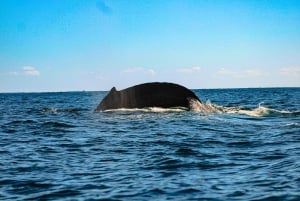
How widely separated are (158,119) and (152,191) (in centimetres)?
1301

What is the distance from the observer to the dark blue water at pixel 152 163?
7809 millimetres

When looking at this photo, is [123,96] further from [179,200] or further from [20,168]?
[179,200]

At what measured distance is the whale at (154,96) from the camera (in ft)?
73.7

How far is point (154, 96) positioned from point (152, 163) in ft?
42.6

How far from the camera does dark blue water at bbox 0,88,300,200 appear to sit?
7.81 meters

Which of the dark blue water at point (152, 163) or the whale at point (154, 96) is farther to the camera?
the whale at point (154, 96)

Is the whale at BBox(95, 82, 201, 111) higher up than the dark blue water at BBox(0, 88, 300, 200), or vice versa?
the whale at BBox(95, 82, 201, 111)

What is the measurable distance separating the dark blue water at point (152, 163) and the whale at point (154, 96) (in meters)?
4.31

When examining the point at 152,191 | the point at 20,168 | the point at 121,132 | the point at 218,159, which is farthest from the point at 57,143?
the point at 152,191

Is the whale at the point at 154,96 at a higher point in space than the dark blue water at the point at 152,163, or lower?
higher

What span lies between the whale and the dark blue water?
4313mm

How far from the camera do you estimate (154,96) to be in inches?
915

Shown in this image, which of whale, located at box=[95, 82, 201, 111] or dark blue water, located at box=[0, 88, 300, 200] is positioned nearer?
dark blue water, located at box=[0, 88, 300, 200]

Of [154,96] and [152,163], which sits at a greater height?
[154,96]
